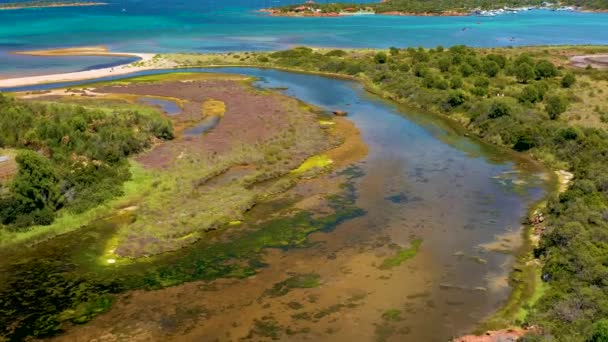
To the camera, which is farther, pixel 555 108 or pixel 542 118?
pixel 555 108

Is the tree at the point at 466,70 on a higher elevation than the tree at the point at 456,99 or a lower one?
higher

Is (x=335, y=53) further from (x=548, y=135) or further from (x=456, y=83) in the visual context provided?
(x=548, y=135)

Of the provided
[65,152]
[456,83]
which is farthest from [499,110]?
[65,152]

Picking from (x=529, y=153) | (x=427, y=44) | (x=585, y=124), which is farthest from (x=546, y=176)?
(x=427, y=44)

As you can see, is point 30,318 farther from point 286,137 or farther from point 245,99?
point 245,99

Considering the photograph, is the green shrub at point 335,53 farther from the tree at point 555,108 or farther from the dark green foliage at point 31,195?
the dark green foliage at point 31,195

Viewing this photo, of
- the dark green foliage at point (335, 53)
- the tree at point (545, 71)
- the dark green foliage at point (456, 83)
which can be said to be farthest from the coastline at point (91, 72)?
the tree at point (545, 71)
